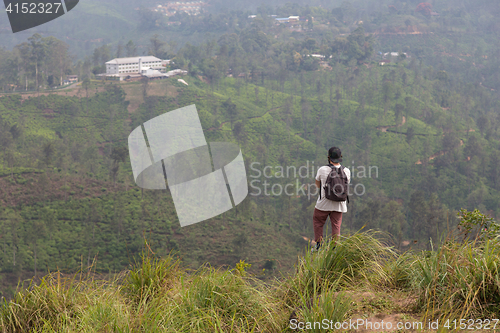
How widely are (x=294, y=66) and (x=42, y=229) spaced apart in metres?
44.2

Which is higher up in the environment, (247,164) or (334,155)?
(334,155)

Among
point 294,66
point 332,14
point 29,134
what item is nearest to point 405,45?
point 332,14

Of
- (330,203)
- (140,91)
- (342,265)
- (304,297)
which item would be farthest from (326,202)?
(140,91)

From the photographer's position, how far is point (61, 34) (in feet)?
313

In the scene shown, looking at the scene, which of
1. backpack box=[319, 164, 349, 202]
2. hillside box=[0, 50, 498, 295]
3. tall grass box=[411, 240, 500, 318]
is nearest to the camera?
tall grass box=[411, 240, 500, 318]

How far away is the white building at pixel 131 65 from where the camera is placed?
155 feet

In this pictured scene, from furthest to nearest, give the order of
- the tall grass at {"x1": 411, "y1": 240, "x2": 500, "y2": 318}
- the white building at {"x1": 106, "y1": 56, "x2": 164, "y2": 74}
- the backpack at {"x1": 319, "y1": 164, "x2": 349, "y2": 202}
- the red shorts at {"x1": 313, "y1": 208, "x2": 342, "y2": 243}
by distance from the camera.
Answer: the white building at {"x1": 106, "y1": 56, "x2": 164, "y2": 74} < the red shorts at {"x1": 313, "y1": 208, "x2": 342, "y2": 243} < the backpack at {"x1": 319, "y1": 164, "x2": 349, "y2": 202} < the tall grass at {"x1": 411, "y1": 240, "x2": 500, "y2": 318}

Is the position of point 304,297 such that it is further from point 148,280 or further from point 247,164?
point 247,164

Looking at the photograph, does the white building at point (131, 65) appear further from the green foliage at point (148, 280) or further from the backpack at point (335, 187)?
the backpack at point (335, 187)

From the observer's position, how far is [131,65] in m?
48.2

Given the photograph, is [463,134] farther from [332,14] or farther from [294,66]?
[332,14]

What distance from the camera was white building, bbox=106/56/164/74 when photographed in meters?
47.2

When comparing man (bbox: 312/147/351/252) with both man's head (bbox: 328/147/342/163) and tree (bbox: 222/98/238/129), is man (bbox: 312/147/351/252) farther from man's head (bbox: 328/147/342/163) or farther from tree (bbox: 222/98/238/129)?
tree (bbox: 222/98/238/129)

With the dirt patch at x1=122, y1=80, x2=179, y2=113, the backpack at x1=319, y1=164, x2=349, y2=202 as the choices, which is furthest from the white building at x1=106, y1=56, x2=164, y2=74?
the backpack at x1=319, y1=164, x2=349, y2=202
